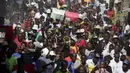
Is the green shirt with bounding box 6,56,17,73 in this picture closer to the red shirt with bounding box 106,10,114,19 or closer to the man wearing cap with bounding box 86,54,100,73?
the man wearing cap with bounding box 86,54,100,73

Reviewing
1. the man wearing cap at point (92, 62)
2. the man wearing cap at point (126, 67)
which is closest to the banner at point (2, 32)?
the man wearing cap at point (92, 62)

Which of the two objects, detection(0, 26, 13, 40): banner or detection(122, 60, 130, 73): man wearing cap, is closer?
detection(122, 60, 130, 73): man wearing cap

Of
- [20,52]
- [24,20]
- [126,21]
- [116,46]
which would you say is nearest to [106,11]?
[126,21]

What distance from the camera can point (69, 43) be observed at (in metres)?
14.4

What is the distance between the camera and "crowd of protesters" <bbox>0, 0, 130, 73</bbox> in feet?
40.1

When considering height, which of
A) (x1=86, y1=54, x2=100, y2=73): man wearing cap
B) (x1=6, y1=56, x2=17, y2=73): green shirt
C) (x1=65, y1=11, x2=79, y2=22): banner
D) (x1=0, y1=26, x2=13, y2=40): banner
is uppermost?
(x1=0, y1=26, x2=13, y2=40): banner

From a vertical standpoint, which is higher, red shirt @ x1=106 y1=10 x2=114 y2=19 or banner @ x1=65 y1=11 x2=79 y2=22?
banner @ x1=65 y1=11 x2=79 y2=22

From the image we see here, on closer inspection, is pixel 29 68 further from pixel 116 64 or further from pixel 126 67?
pixel 126 67

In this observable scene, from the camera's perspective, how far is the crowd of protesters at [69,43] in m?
12.2

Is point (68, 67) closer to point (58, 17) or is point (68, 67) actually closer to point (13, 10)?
point (58, 17)

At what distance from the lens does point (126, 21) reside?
19000mm

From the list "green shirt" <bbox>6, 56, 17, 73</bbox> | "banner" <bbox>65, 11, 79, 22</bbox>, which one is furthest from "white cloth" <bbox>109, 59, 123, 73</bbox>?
"banner" <bbox>65, 11, 79, 22</bbox>

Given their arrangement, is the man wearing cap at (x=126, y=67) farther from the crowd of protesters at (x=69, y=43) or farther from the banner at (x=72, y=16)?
the banner at (x=72, y=16)

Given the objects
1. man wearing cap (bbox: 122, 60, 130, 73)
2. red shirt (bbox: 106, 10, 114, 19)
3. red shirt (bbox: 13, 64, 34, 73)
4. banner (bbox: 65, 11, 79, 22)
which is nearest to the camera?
red shirt (bbox: 13, 64, 34, 73)
